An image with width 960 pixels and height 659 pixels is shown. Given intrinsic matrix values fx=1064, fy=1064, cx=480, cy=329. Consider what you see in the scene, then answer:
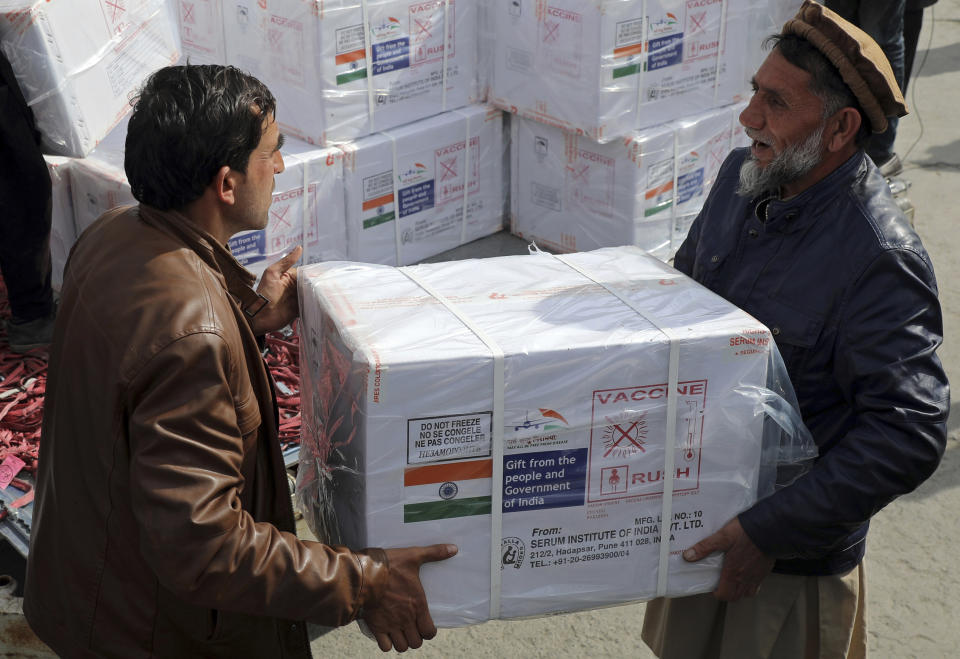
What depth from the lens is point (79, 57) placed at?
13.6 feet

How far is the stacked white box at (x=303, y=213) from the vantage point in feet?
15.6

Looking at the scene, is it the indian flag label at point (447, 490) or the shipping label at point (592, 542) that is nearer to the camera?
the indian flag label at point (447, 490)

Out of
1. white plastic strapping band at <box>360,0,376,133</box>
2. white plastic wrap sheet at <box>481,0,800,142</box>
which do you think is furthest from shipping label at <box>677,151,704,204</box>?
white plastic strapping band at <box>360,0,376,133</box>

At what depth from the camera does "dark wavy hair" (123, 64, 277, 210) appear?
1884 millimetres

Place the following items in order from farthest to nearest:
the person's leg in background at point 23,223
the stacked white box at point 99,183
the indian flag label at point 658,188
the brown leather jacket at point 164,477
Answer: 1. the indian flag label at point 658,188
2. the stacked white box at point 99,183
3. the person's leg in background at point 23,223
4. the brown leather jacket at point 164,477

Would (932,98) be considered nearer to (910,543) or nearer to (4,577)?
(910,543)

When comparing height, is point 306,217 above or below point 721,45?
below

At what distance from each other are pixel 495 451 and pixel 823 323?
740mm

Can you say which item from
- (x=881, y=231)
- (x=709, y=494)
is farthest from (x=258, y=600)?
(x=881, y=231)

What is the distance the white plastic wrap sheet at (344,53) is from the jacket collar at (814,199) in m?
2.97

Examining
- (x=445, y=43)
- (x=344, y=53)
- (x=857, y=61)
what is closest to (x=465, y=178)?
(x=445, y=43)

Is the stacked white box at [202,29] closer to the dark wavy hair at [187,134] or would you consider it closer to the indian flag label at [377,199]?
the indian flag label at [377,199]

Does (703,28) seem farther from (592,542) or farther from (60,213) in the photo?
(592,542)

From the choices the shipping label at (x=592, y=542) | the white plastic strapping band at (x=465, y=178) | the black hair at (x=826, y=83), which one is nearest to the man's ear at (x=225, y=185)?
the shipping label at (x=592, y=542)
